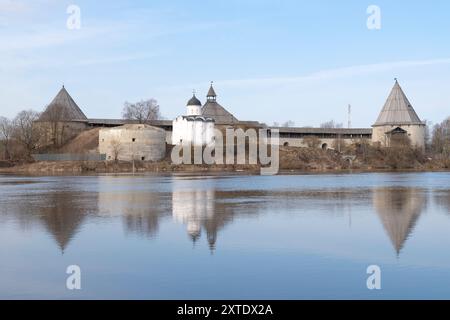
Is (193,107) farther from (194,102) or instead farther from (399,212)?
(399,212)

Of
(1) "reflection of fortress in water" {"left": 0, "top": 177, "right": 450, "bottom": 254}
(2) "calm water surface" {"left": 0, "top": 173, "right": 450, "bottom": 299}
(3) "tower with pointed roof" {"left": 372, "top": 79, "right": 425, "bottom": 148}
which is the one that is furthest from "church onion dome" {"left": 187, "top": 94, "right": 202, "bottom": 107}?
(2) "calm water surface" {"left": 0, "top": 173, "right": 450, "bottom": 299}

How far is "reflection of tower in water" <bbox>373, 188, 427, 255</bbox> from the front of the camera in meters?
10.5

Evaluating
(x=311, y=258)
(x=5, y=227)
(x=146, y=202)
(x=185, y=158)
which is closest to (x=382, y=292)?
(x=311, y=258)

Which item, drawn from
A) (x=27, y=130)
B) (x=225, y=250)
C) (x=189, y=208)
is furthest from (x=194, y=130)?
(x=225, y=250)

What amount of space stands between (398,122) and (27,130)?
3792cm

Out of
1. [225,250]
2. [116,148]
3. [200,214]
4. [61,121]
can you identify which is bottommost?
[225,250]

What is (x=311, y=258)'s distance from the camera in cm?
845

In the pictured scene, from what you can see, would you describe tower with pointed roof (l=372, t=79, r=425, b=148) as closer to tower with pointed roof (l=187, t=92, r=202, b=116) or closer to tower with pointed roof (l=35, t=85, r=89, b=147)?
tower with pointed roof (l=187, t=92, r=202, b=116)

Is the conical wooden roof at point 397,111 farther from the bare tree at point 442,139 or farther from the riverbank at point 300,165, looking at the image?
the riverbank at point 300,165

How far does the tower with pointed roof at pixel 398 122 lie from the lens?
64.4 m

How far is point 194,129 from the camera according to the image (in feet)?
175

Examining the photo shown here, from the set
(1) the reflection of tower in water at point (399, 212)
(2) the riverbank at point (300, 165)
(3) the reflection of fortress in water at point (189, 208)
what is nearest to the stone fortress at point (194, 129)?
(2) the riverbank at point (300, 165)

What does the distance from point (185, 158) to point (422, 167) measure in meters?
21.5

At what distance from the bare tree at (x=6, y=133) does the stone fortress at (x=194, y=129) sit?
11.5ft
